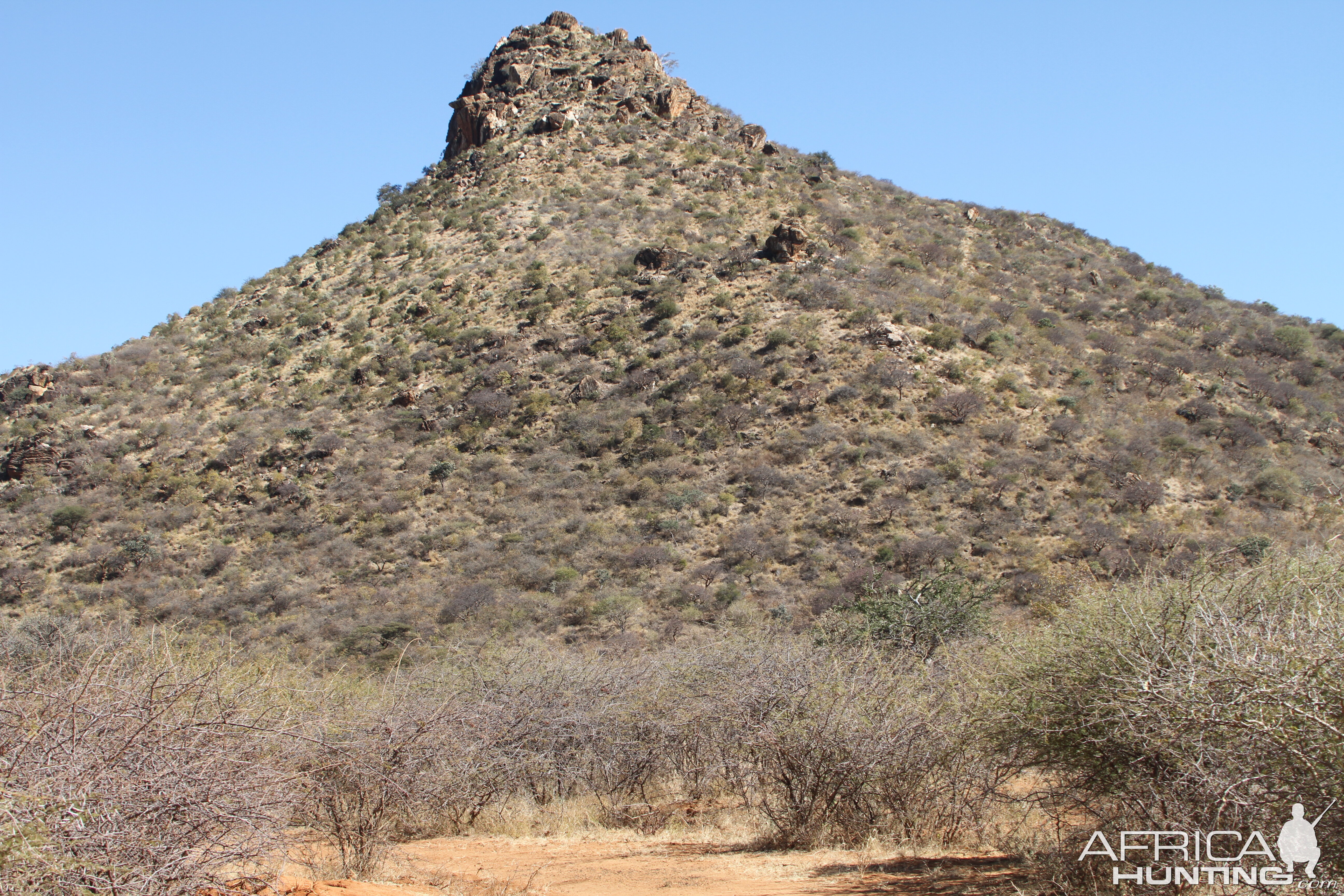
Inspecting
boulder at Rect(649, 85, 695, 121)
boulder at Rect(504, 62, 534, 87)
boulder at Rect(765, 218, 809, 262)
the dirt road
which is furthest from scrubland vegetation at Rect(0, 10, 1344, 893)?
boulder at Rect(504, 62, 534, 87)

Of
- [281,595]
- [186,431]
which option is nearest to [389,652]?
[281,595]

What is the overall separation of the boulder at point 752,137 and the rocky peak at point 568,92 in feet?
0.16

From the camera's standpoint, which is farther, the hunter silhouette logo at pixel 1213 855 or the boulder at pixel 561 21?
the boulder at pixel 561 21

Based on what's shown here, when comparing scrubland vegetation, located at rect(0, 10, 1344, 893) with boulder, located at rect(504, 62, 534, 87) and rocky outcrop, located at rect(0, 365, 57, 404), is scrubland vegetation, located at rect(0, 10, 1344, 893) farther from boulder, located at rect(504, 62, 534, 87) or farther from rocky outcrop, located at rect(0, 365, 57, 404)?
boulder, located at rect(504, 62, 534, 87)

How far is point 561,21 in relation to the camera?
179 ft

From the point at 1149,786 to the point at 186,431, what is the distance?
33.2 metres

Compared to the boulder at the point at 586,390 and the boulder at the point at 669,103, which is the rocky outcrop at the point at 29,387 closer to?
the boulder at the point at 586,390

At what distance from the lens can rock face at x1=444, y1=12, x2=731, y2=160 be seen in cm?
4784

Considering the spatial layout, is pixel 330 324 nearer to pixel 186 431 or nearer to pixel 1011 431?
pixel 186 431

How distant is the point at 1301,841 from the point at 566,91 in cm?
5156

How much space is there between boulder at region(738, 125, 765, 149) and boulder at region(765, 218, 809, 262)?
11.9 meters

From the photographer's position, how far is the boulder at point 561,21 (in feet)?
179

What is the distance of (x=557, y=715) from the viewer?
11141 millimetres

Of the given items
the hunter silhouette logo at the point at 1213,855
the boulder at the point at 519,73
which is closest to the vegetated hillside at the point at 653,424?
the boulder at the point at 519,73
